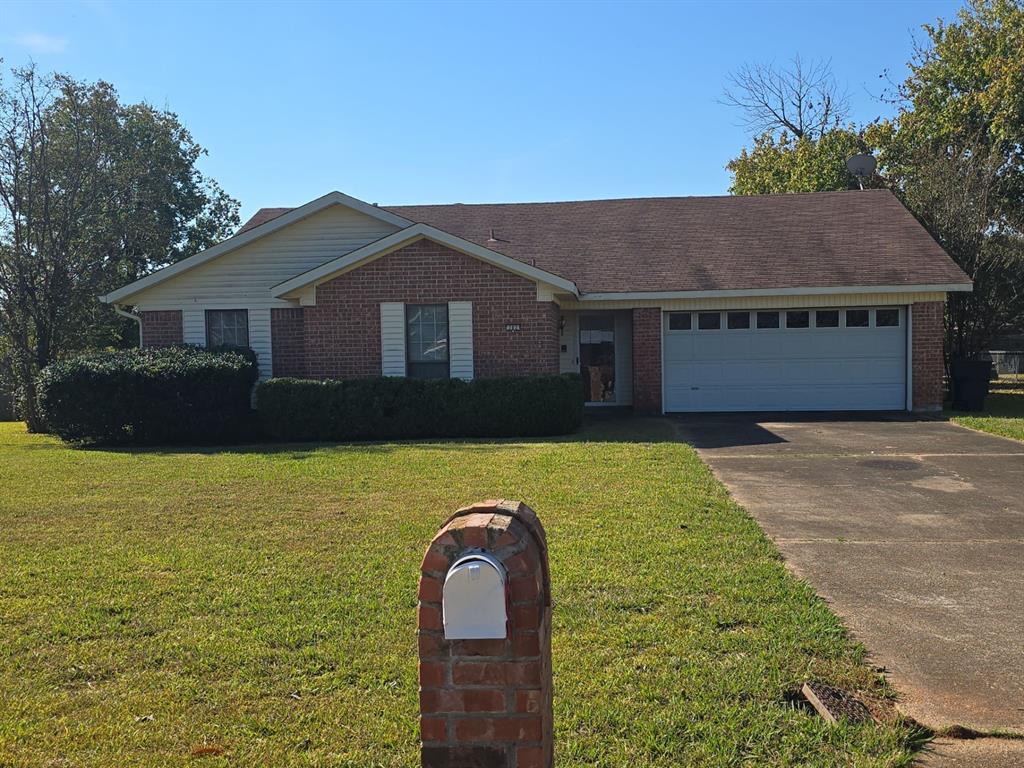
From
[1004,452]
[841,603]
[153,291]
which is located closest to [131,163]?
[153,291]

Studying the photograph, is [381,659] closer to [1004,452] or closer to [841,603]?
[841,603]

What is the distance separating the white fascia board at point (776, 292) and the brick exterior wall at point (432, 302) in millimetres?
2172

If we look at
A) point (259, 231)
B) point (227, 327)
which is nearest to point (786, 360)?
point (259, 231)

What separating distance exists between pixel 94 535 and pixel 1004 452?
11181mm

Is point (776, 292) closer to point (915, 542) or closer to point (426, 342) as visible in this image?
point (426, 342)

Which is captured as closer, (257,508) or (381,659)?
(381,659)

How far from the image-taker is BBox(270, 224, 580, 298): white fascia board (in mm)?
15828

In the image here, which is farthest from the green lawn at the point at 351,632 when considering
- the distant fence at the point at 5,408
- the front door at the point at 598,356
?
the distant fence at the point at 5,408

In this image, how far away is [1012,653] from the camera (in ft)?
14.8

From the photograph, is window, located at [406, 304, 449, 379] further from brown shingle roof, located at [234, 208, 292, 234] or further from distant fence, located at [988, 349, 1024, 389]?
distant fence, located at [988, 349, 1024, 389]

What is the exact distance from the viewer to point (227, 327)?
1794 centimetres

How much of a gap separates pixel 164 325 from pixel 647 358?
1008 cm

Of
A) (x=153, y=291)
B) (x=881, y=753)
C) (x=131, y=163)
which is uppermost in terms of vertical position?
(x=131, y=163)

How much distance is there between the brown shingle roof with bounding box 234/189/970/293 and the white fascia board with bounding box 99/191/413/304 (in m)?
3.47
